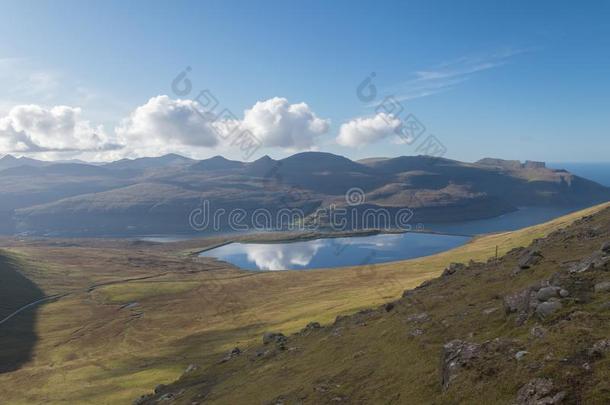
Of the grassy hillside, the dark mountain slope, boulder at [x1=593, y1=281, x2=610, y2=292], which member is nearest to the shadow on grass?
the grassy hillside

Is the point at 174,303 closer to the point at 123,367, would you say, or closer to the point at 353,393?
the point at 123,367

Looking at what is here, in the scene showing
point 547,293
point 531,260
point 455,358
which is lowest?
point 455,358

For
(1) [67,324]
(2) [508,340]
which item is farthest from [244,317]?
(2) [508,340]

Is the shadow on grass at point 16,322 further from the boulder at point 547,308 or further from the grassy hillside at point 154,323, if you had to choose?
the boulder at point 547,308

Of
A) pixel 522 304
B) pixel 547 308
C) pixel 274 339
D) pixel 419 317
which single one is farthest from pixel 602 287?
pixel 274 339

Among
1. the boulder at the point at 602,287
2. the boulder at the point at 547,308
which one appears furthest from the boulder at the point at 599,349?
the boulder at the point at 602,287

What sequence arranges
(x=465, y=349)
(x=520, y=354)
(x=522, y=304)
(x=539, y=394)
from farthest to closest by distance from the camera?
(x=522, y=304) < (x=465, y=349) < (x=520, y=354) < (x=539, y=394)

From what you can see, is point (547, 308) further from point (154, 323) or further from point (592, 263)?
point (154, 323)
